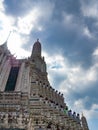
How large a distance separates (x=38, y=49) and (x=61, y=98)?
69.1ft

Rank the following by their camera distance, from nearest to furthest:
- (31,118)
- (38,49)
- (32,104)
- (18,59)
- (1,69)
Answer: (31,118) → (32,104) → (1,69) → (18,59) → (38,49)

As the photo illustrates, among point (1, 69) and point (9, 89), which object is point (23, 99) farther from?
point (1, 69)

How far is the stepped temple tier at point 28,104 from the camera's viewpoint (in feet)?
130

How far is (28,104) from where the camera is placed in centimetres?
4516

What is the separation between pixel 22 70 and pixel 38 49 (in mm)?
17403

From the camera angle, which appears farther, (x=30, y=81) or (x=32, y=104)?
(x=30, y=81)

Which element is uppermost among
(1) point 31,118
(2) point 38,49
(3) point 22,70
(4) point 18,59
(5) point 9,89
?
(2) point 38,49

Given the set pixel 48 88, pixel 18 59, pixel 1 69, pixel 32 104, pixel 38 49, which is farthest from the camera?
pixel 38 49

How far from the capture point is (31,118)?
4041 centimetres

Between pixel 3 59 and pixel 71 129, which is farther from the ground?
pixel 3 59

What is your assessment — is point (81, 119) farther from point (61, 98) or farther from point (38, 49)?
point (38, 49)

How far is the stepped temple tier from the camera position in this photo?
3975cm

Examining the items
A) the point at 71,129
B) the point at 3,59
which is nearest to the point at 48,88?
the point at 71,129

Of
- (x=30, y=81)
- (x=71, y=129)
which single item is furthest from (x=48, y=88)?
(x=71, y=129)
